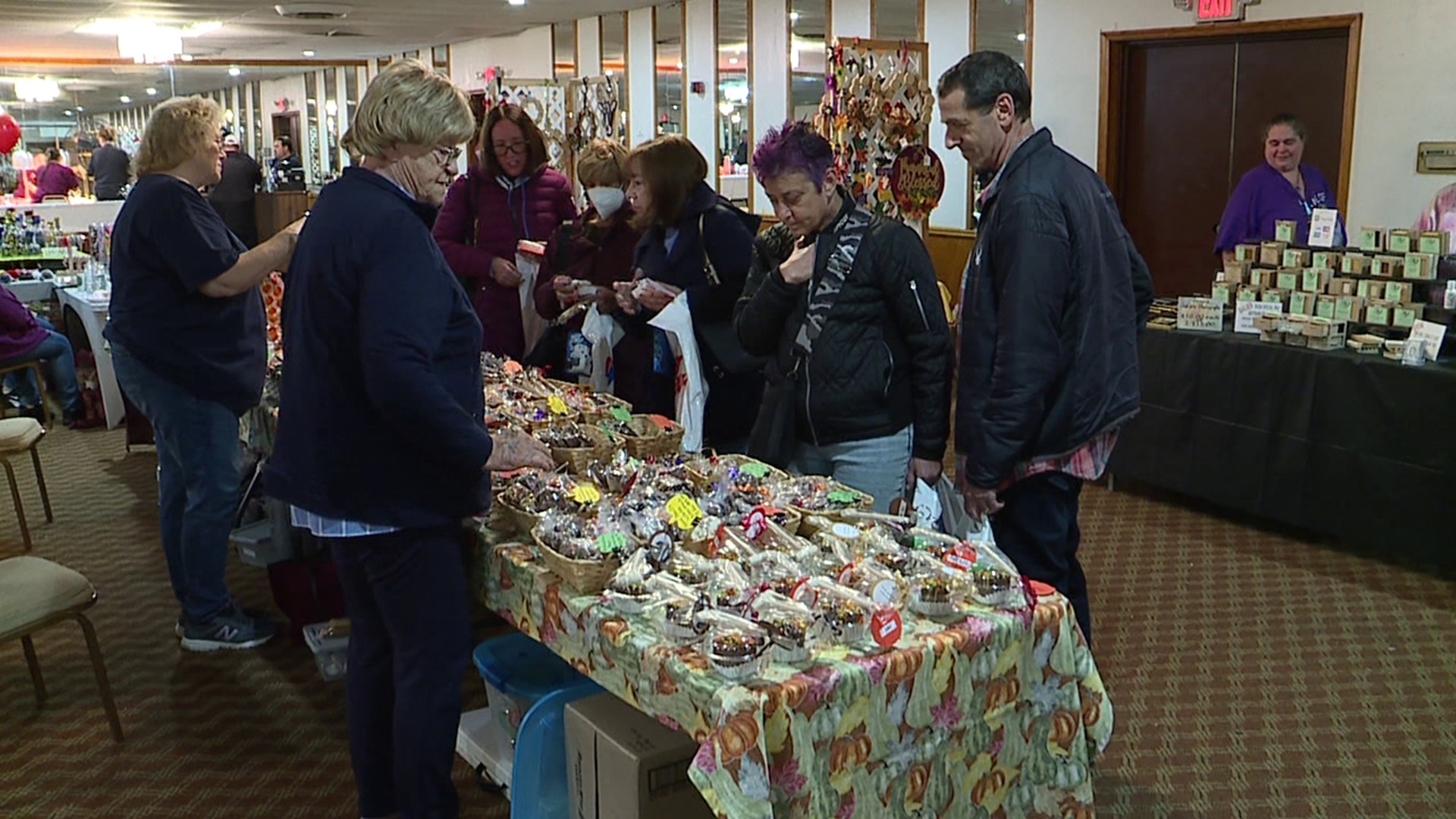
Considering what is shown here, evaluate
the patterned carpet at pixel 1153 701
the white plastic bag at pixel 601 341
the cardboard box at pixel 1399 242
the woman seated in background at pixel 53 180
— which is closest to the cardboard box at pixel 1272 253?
the cardboard box at pixel 1399 242

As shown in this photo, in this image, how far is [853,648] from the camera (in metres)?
1.76

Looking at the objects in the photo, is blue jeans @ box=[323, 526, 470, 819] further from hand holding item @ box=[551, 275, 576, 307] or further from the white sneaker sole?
hand holding item @ box=[551, 275, 576, 307]

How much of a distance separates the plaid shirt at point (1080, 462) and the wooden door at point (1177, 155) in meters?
4.50

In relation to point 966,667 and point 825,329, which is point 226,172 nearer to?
point 825,329

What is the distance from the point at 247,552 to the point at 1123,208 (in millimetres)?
5086

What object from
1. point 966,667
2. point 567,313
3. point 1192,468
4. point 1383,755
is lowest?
point 1383,755

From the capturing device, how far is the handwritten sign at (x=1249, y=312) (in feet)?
14.6

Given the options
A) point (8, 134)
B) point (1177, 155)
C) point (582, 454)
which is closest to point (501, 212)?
point (582, 454)

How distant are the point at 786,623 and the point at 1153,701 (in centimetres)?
175

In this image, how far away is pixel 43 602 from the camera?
272cm

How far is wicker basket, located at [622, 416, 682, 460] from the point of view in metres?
2.76

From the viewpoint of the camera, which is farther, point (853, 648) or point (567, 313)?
point (567, 313)

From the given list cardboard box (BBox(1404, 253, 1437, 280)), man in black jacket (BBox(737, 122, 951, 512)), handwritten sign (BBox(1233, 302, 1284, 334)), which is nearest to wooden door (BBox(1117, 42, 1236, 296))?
handwritten sign (BBox(1233, 302, 1284, 334))

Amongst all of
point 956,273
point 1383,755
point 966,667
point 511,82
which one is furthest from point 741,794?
point 511,82
